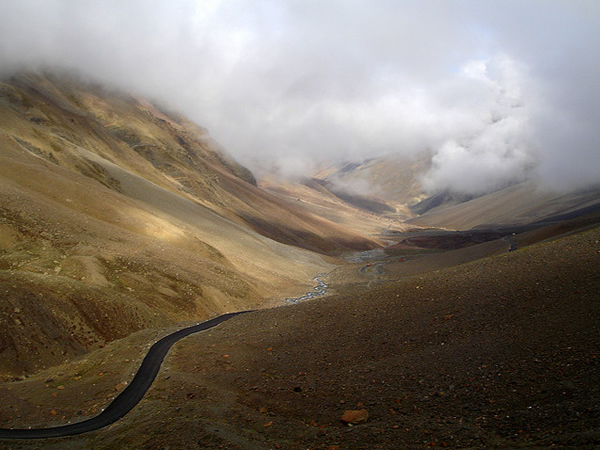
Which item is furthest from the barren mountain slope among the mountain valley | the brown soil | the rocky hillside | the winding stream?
the brown soil

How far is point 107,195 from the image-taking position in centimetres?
4078

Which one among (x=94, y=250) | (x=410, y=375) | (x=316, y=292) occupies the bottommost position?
(x=316, y=292)

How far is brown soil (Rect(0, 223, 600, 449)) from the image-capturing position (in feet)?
33.2

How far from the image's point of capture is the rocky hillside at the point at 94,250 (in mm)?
19950

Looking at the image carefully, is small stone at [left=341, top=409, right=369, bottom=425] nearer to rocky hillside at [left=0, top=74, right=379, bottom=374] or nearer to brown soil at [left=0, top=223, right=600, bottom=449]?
brown soil at [left=0, top=223, right=600, bottom=449]

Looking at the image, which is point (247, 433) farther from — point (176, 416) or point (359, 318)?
point (359, 318)

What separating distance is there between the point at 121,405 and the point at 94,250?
56.5 feet

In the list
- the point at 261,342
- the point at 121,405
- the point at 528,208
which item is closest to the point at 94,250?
the point at 261,342

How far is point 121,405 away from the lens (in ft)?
47.2

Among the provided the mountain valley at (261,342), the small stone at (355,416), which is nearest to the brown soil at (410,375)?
the mountain valley at (261,342)

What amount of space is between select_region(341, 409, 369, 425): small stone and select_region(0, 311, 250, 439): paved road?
24.9 ft

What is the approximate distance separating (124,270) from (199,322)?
6.59 m

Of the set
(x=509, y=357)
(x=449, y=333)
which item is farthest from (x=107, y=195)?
(x=509, y=357)

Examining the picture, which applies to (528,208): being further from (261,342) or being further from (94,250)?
(94,250)
